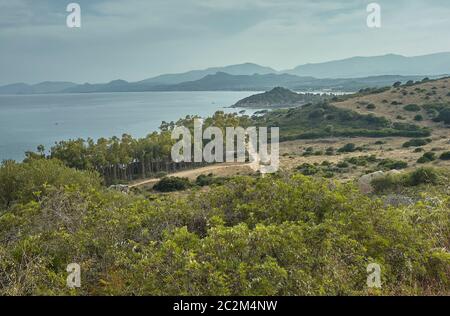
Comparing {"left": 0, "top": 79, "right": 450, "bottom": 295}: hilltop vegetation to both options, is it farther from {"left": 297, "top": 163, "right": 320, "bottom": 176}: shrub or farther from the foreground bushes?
{"left": 297, "top": 163, "right": 320, "bottom": 176}: shrub

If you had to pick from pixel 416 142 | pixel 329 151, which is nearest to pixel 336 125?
pixel 329 151

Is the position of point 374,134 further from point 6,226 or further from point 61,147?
point 6,226

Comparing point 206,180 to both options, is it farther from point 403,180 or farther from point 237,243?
point 237,243

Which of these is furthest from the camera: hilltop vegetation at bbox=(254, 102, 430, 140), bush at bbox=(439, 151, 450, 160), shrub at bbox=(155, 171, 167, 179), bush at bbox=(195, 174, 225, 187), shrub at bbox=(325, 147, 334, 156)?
hilltop vegetation at bbox=(254, 102, 430, 140)

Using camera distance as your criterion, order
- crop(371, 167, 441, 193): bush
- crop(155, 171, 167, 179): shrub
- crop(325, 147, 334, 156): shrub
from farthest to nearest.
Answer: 1. crop(155, 171, 167, 179): shrub
2. crop(325, 147, 334, 156): shrub
3. crop(371, 167, 441, 193): bush

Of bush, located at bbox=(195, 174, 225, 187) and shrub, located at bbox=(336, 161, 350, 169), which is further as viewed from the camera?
bush, located at bbox=(195, 174, 225, 187)

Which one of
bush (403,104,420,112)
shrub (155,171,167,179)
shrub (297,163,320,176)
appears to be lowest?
shrub (155,171,167,179)

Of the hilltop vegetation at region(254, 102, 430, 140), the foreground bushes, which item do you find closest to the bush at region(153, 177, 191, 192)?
the hilltop vegetation at region(254, 102, 430, 140)

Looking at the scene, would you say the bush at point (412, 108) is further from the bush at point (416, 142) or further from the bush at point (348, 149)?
the bush at point (348, 149)
